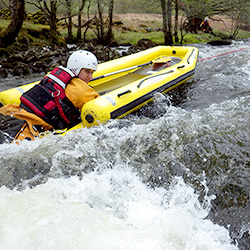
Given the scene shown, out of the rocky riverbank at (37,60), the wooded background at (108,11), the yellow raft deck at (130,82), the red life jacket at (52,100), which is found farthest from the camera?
the wooded background at (108,11)

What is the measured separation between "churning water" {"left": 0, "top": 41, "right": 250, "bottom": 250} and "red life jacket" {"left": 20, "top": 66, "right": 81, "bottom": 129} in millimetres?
311

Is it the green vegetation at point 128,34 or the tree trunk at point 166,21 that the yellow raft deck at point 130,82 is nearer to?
the tree trunk at point 166,21

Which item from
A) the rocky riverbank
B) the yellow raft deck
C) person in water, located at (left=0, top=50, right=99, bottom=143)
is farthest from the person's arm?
the rocky riverbank

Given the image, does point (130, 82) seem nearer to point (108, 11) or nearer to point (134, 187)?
point (134, 187)

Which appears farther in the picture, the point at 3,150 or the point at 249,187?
the point at 3,150

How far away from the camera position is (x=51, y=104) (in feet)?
10.7

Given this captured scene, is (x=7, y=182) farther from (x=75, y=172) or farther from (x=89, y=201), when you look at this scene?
(x=89, y=201)

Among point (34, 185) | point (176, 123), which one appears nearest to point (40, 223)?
point (34, 185)

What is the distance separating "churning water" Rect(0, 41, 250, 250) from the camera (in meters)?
1.84

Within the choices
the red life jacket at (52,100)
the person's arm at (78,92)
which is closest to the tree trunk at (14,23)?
the red life jacket at (52,100)

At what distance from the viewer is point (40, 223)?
6.10ft

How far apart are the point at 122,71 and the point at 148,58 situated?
1259 millimetres

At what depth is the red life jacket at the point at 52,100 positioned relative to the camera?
3207 millimetres

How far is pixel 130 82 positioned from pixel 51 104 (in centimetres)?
268
